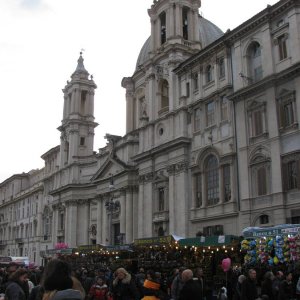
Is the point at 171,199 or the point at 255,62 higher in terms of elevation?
the point at 255,62

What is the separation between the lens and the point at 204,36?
169 ft

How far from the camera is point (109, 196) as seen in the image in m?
52.2

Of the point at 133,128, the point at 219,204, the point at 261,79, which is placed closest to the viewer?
the point at 261,79

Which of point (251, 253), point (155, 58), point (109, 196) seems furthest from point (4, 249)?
point (251, 253)

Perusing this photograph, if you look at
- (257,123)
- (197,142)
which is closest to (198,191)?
(197,142)

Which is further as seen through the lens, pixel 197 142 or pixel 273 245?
pixel 197 142

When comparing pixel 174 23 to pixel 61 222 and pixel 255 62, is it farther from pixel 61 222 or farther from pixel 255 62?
pixel 61 222

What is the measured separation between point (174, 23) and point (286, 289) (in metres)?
33.6

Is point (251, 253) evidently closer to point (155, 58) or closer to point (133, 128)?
point (155, 58)

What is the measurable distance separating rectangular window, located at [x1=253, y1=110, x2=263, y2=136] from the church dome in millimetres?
21084

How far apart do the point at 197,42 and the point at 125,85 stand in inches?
423

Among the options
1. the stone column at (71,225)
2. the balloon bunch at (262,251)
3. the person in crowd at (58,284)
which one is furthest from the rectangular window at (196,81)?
the person in crowd at (58,284)

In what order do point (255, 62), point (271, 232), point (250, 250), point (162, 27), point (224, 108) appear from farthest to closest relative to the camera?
point (162, 27) < point (224, 108) < point (255, 62) < point (250, 250) < point (271, 232)

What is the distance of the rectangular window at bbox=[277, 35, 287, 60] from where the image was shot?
30.4m
